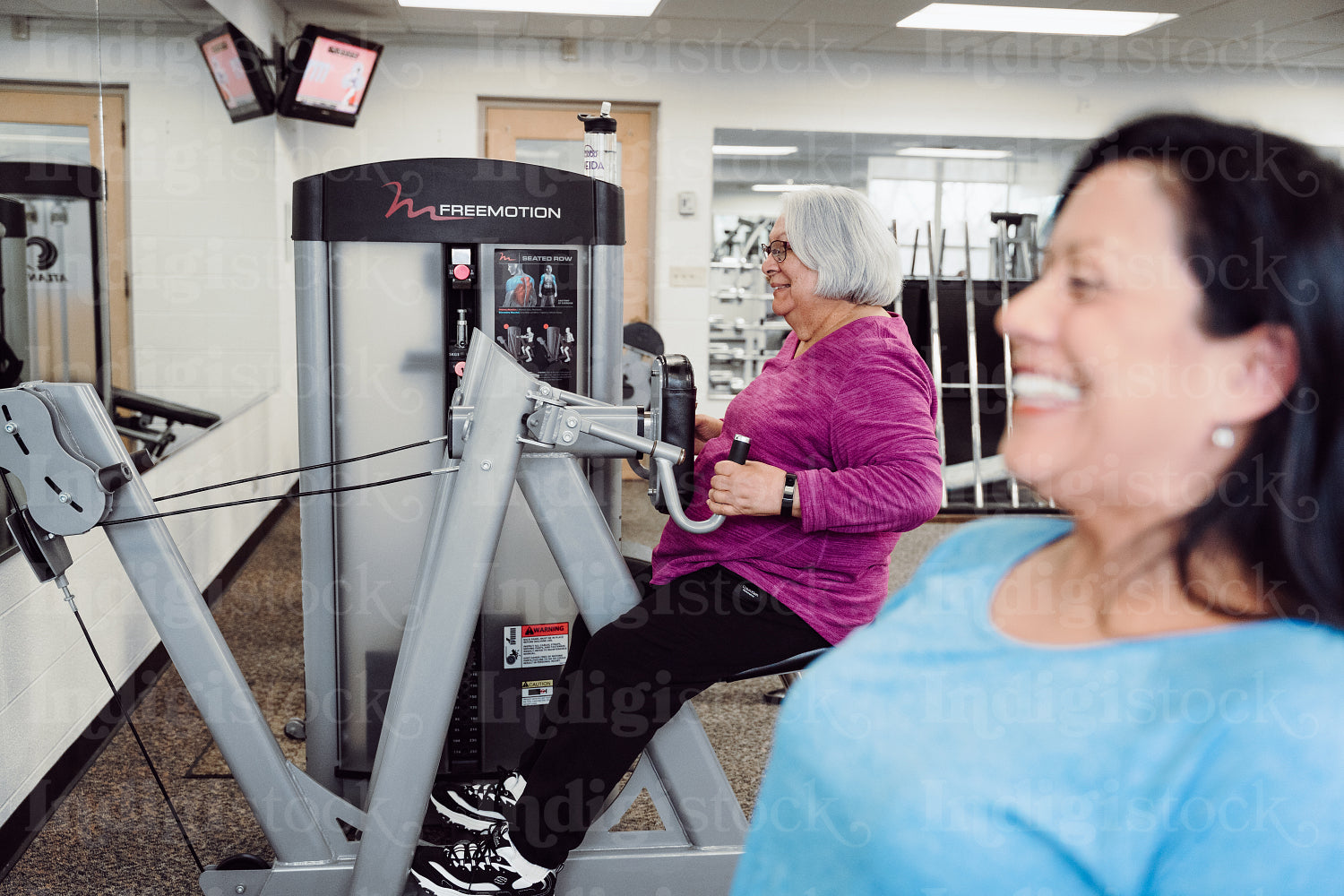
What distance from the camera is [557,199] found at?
7.54 ft

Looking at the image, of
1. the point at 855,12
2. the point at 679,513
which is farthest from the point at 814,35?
the point at 679,513

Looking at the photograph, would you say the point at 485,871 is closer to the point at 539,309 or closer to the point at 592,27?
the point at 539,309

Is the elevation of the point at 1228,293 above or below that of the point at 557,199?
below

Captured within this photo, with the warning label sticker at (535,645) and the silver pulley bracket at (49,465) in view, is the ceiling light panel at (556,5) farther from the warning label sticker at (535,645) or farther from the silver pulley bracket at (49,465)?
the silver pulley bracket at (49,465)

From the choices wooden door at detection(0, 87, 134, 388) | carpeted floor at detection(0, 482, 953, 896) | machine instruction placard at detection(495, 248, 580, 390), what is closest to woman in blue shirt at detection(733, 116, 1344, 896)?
machine instruction placard at detection(495, 248, 580, 390)

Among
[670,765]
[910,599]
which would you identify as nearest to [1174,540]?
[910,599]

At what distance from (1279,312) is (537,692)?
2.16 metres

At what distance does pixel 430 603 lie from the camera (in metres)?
1.72

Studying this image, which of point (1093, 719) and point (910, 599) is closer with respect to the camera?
point (1093, 719)

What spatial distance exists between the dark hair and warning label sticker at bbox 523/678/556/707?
6.77 feet

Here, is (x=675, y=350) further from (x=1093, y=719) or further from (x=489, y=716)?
(x=1093, y=719)

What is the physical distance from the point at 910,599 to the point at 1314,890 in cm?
32

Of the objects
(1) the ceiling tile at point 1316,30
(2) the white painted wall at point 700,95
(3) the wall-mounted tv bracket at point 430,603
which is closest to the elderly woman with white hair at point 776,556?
(3) the wall-mounted tv bracket at point 430,603

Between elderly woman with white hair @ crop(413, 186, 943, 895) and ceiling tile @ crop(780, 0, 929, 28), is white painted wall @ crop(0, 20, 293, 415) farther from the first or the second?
ceiling tile @ crop(780, 0, 929, 28)
